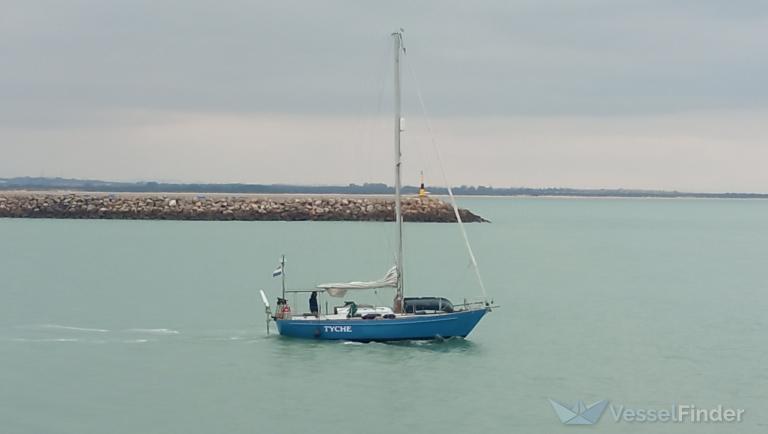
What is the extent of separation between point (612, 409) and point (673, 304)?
27349 millimetres

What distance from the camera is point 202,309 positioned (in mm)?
49688

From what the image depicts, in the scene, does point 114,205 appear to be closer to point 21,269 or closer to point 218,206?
point 218,206

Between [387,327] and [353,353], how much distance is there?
1697 millimetres

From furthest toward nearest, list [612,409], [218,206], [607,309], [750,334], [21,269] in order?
[218,206] → [21,269] → [607,309] → [750,334] → [612,409]

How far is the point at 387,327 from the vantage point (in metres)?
38.0

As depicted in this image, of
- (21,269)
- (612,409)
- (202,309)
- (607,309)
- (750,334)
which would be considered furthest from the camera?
(21,269)

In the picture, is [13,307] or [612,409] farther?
[13,307]

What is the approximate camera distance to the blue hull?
38.0 meters

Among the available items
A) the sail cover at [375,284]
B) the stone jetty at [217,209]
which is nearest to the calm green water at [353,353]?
the sail cover at [375,284]

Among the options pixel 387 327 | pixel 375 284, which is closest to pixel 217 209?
pixel 375 284

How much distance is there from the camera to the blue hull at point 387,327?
38.0 meters

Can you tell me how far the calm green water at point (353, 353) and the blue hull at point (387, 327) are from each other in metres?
0.40

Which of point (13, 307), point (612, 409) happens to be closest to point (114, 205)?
point (13, 307)

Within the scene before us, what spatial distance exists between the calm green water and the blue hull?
40cm
